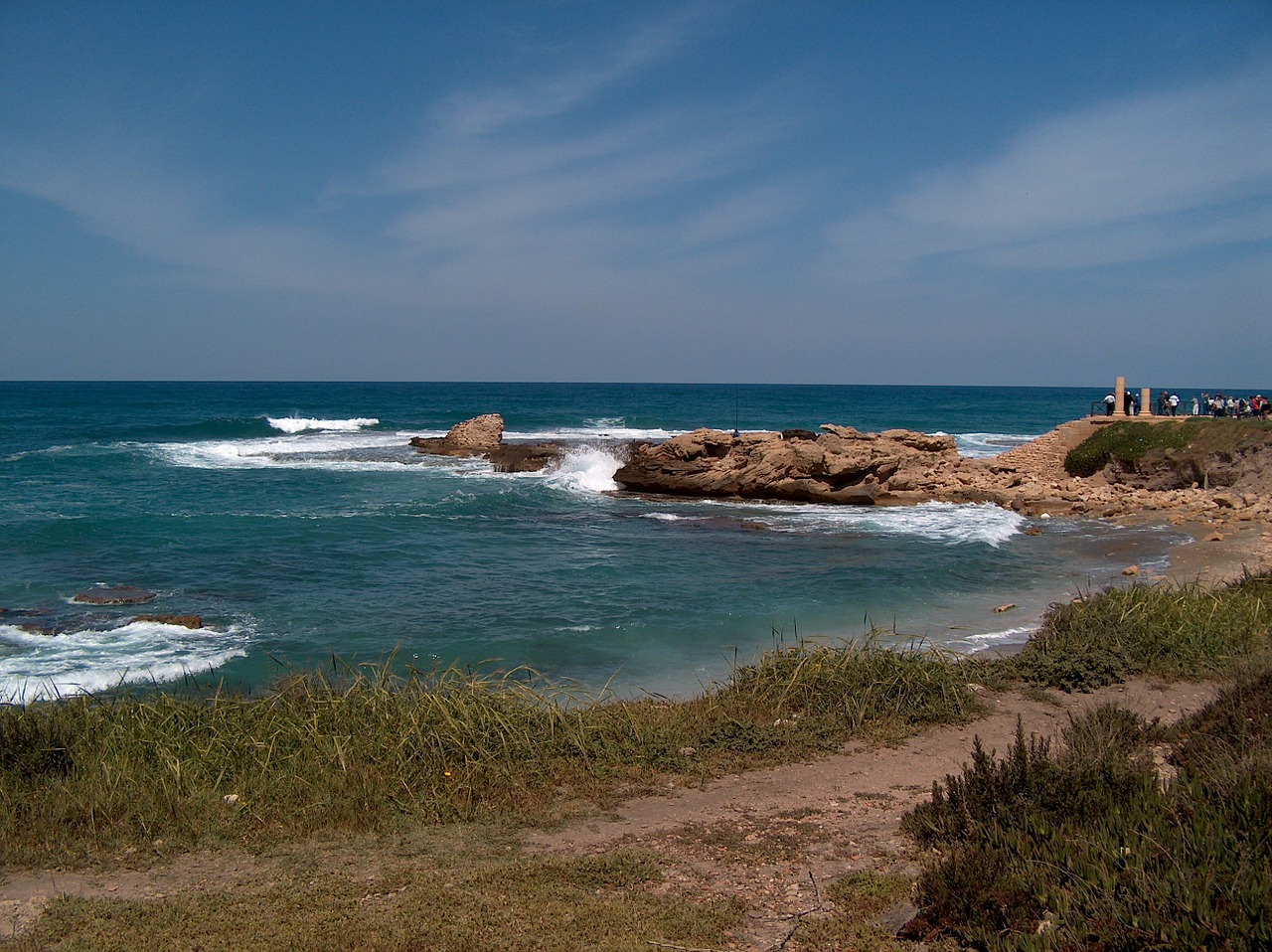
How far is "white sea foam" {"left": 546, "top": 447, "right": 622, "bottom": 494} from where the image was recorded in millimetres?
30725

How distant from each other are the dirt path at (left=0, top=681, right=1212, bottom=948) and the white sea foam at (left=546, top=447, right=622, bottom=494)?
894 inches

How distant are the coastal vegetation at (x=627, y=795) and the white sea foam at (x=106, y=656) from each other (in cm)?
113

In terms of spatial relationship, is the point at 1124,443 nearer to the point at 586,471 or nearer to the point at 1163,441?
the point at 1163,441

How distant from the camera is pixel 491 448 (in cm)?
4047

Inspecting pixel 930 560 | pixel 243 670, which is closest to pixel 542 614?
pixel 243 670

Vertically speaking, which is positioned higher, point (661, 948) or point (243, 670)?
point (661, 948)

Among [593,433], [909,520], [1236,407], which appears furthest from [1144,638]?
[593,433]

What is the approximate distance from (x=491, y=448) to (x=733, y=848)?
35.5 metres

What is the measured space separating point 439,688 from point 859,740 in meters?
3.90

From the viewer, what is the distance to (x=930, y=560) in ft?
61.4

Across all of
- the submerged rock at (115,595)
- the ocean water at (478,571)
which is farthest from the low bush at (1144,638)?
the submerged rock at (115,595)

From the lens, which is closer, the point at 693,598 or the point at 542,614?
the point at 542,614

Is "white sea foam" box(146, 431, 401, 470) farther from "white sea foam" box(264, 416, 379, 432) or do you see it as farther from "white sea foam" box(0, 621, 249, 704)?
"white sea foam" box(0, 621, 249, 704)

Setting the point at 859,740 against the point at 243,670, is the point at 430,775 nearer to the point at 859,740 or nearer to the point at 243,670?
the point at 859,740
